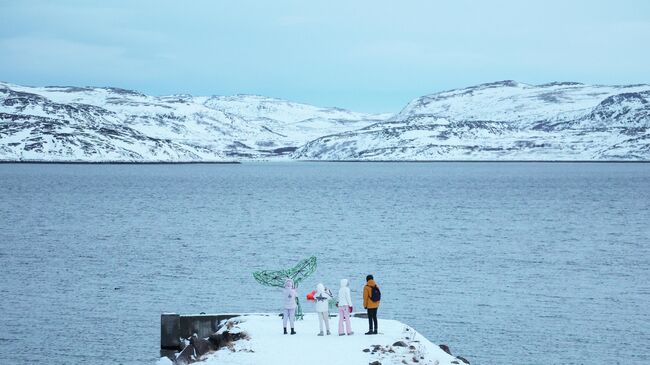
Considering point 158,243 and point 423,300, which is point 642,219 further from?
point 423,300

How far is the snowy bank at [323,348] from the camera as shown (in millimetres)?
27922

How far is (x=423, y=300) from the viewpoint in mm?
52562

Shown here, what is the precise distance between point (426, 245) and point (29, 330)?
45.6m

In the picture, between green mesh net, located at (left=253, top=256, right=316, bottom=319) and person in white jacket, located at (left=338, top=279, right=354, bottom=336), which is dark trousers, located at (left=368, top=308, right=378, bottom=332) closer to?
person in white jacket, located at (left=338, top=279, right=354, bottom=336)

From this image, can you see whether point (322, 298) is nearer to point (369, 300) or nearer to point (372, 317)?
point (369, 300)

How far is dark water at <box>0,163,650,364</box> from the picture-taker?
42781 millimetres

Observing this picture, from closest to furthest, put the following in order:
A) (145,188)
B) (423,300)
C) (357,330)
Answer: (357,330), (423,300), (145,188)

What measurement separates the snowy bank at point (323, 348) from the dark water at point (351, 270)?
9029mm

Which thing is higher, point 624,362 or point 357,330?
point 357,330

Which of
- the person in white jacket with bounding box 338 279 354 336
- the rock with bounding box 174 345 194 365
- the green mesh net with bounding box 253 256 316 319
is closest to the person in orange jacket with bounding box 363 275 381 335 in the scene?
the person in white jacket with bounding box 338 279 354 336

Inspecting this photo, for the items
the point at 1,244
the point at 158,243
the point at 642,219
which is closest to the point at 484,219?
the point at 642,219

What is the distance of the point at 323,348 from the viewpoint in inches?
1146

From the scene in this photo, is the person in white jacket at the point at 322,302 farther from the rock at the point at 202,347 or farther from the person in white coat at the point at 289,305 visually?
the rock at the point at 202,347

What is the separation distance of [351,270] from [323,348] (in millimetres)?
37205
